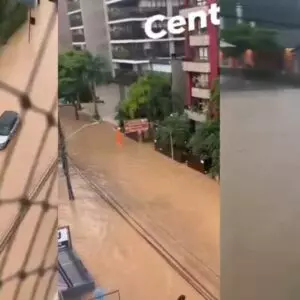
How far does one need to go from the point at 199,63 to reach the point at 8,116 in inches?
29.0

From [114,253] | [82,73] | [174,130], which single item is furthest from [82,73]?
[114,253]

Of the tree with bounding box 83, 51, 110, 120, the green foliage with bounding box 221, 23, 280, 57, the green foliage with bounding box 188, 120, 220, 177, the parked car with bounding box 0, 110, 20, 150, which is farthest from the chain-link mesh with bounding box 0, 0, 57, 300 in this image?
the green foliage with bounding box 188, 120, 220, 177

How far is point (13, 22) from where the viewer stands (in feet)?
1.74

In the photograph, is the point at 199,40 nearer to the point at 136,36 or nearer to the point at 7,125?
the point at 136,36

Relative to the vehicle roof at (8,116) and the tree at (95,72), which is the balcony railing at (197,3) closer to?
the tree at (95,72)

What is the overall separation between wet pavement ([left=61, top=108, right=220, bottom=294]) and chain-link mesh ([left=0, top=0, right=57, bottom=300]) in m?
0.53

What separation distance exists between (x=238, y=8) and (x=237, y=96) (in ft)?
0.56

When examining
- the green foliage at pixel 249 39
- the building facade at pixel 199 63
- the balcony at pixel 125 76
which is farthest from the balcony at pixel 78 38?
the green foliage at pixel 249 39

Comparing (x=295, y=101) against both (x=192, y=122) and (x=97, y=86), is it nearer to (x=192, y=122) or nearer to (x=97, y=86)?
(x=97, y=86)

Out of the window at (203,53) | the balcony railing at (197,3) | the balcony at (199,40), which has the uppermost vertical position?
the balcony railing at (197,3)

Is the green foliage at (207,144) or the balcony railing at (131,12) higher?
the balcony railing at (131,12)

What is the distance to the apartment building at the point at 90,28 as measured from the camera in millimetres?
1021

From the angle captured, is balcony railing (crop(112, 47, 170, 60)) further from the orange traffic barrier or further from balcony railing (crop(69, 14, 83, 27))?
the orange traffic barrier

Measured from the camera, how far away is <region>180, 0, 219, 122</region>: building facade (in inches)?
41.1
